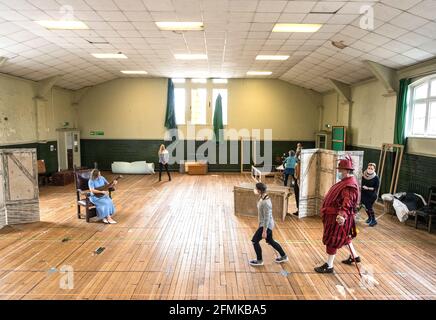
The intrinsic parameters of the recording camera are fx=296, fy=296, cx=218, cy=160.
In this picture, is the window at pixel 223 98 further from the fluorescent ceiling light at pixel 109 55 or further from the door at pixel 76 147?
the door at pixel 76 147

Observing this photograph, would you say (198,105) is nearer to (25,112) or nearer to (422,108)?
(25,112)

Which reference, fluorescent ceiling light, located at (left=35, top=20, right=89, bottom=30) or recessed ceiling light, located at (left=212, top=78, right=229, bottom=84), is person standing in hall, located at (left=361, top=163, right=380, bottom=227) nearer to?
fluorescent ceiling light, located at (left=35, top=20, right=89, bottom=30)

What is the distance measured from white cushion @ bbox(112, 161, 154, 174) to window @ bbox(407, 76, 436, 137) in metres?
9.73

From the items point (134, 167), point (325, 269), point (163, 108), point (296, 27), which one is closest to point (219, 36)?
point (296, 27)

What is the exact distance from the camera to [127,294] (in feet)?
12.3

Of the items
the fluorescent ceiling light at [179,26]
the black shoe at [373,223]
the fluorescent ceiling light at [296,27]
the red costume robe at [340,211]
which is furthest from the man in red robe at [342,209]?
the fluorescent ceiling light at [179,26]

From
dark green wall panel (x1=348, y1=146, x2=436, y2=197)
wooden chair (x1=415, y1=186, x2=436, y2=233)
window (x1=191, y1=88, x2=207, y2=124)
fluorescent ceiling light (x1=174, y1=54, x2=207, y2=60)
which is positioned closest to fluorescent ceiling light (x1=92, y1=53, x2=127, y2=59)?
fluorescent ceiling light (x1=174, y1=54, x2=207, y2=60)

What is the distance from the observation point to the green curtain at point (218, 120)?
1352 centimetres

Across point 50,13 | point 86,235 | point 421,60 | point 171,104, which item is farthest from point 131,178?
point 421,60

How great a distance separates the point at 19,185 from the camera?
253 inches

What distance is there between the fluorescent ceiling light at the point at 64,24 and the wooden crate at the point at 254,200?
5.21m

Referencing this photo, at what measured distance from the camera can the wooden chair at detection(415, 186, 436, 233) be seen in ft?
20.2

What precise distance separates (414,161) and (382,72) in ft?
8.19
